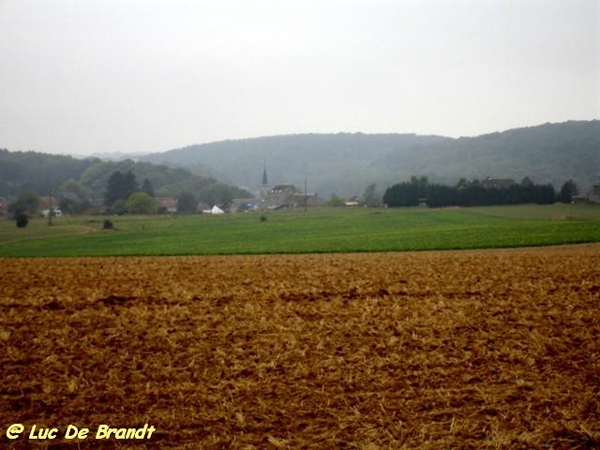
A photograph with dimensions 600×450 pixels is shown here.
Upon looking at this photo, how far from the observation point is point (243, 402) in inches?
333

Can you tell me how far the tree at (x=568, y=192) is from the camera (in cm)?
8775

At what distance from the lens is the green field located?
130 ft

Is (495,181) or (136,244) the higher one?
(495,181)

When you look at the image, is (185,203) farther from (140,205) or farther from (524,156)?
(524,156)

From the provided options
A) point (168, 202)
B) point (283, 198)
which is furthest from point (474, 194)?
Answer: point (283, 198)

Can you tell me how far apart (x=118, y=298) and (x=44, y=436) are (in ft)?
31.2

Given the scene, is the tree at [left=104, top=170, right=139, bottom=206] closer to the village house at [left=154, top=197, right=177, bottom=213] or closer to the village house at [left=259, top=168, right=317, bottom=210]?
the village house at [left=154, top=197, right=177, bottom=213]

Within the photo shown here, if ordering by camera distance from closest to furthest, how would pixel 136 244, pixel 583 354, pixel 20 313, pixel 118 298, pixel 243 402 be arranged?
1. pixel 243 402
2. pixel 583 354
3. pixel 20 313
4. pixel 118 298
5. pixel 136 244

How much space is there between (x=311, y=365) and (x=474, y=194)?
91.2m

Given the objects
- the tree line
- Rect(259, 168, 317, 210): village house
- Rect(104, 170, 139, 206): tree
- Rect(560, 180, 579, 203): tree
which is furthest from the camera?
Rect(259, 168, 317, 210): village house

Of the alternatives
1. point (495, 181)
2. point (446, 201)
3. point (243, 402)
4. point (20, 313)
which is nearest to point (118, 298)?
point (20, 313)

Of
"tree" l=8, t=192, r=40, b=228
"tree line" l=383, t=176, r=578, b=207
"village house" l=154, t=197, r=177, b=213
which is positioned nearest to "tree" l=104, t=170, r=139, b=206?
"village house" l=154, t=197, r=177, b=213

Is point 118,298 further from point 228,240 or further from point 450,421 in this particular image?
point 228,240

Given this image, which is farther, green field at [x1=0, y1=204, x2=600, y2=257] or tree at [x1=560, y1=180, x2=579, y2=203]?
tree at [x1=560, y1=180, x2=579, y2=203]
